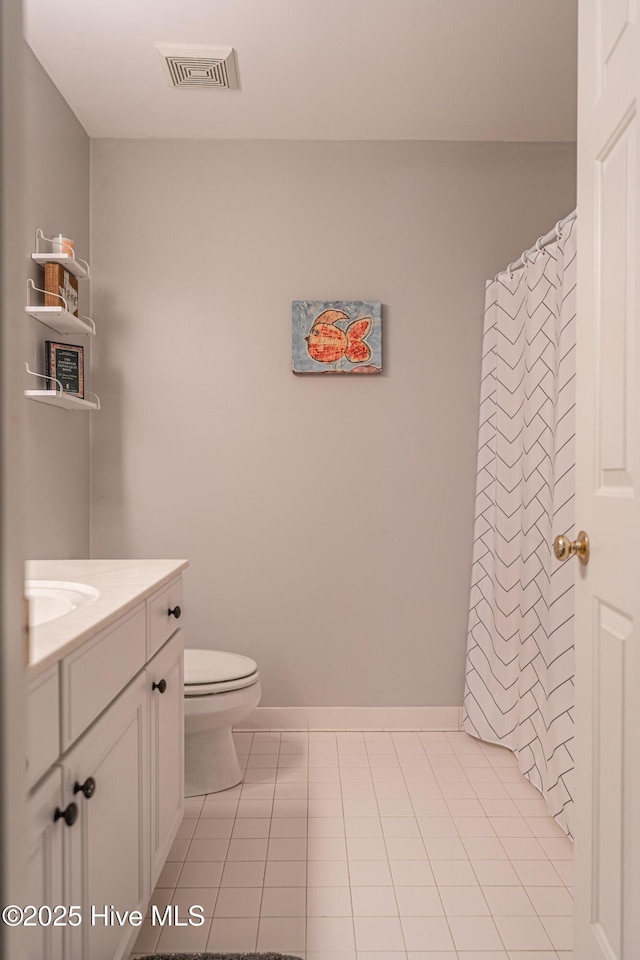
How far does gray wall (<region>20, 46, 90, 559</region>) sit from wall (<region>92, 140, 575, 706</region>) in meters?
0.11

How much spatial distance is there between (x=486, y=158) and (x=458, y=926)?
9.23 ft

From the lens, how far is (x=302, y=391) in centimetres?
309

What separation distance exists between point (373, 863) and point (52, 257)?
2.09m

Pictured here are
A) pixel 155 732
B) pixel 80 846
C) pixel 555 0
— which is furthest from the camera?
pixel 555 0

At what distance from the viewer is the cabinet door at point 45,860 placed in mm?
976

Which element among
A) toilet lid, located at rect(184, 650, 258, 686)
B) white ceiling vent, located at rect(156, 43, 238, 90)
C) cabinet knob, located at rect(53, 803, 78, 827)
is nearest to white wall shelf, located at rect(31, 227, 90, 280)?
white ceiling vent, located at rect(156, 43, 238, 90)

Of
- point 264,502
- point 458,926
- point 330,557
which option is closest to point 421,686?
point 330,557

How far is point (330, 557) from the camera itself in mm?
3113

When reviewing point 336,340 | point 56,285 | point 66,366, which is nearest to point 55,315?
point 56,285

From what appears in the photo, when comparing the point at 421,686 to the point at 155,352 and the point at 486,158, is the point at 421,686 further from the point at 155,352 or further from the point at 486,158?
the point at 486,158

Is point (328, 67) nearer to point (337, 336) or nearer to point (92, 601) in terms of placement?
point (337, 336)

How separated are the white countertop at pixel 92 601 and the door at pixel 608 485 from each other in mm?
863

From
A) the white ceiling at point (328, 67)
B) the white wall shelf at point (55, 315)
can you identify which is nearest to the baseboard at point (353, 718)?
the white wall shelf at point (55, 315)

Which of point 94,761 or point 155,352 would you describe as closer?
point 94,761
